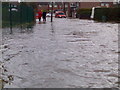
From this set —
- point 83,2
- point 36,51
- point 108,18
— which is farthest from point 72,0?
point 36,51

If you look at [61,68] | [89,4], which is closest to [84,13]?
[89,4]

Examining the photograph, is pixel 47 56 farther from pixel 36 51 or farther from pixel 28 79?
pixel 28 79

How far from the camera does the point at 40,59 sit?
893cm

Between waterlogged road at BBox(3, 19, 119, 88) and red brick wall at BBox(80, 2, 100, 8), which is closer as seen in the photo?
waterlogged road at BBox(3, 19, 119, 88)

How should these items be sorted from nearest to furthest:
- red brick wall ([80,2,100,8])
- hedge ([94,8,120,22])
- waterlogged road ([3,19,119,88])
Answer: waterlogged road ([3,19,119,88])
hedge ([94,8,120,22])
red brick wall ([80,2,100,8])

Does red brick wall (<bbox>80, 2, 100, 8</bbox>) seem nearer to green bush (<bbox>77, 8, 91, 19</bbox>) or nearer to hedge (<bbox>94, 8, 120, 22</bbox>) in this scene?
green bush (<bbox>77, 8, 91, 19</bbox>)

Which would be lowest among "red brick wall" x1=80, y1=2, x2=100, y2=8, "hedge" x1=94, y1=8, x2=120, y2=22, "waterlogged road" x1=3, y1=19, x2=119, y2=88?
"waterlogged road" x1=3, y1=19, x2=119, y2=88

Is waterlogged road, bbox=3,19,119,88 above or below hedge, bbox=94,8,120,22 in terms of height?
below

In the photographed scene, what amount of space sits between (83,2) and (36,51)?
78588mm

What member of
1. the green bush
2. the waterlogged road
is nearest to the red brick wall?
the green bush

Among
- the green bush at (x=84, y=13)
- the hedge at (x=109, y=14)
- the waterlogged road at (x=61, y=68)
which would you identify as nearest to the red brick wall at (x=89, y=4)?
the green bush at (x=84, y=13)

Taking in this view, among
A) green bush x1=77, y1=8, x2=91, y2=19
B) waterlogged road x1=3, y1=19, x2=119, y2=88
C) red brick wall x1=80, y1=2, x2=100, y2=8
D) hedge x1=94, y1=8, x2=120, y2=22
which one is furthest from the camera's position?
red brick wall x1=80, y1=2, x2=100, y2=8

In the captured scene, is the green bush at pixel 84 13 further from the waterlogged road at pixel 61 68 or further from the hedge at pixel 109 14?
the waterlogged road at pixel 61 68

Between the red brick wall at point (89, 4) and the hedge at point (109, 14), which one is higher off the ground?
the red brick wall at point (89, 4)
